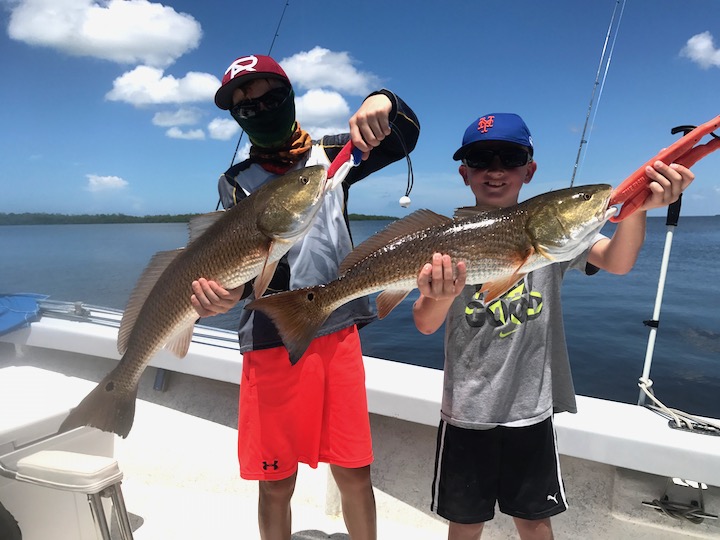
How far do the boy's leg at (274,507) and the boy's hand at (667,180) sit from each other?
2230 millimetres

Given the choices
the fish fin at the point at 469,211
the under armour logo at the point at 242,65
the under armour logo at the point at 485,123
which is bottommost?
the fish fin at the point at 469,211

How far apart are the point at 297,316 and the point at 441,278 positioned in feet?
2.16

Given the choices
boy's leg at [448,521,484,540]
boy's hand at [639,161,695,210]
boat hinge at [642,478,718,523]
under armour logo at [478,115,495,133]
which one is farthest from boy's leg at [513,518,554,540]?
under armour logo at [478,115,495,133]

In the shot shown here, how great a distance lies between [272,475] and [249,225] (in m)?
1.35

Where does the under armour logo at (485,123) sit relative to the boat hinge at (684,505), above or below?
above

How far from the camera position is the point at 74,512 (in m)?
2.80

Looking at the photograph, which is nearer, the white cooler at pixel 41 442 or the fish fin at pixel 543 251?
the fish fin at pixel 543 251

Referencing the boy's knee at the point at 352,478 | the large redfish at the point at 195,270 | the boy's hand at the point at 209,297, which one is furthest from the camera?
the boy's knee at the point at 352,478

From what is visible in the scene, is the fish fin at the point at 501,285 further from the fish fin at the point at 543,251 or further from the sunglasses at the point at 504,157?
the sunglasses at the point at 504,157

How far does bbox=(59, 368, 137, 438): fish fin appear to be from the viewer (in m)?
2.37

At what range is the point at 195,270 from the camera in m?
2.35

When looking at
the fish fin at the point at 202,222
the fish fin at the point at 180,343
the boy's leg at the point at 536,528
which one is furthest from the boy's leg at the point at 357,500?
the fish fin at the point at 202,222

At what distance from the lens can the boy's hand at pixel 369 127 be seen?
83.3 inches

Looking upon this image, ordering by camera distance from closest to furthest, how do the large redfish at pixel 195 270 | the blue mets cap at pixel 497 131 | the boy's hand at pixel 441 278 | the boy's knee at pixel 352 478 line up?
the boy's hand at pixel 441 278, the large redfish at pixel 195 270, the blue mets cap at pixel 497 131, the boy's knee at pixel 352 478
